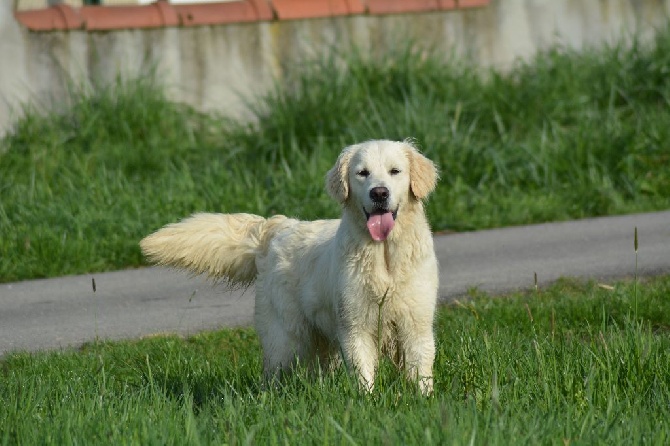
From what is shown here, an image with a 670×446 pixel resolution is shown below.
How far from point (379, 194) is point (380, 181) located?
0.09 metres

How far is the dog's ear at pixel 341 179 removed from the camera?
611 centimetres

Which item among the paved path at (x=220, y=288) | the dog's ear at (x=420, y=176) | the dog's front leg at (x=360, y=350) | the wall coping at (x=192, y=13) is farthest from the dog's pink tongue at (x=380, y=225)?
the wall coping at (x=192, y=13)

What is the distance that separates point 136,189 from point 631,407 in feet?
23.2

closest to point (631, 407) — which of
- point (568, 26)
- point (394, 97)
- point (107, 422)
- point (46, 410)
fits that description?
point (107, 422)

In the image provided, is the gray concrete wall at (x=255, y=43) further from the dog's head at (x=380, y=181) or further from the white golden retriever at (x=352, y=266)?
the dog's head at (x=380, y=181)

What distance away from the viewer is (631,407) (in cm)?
498

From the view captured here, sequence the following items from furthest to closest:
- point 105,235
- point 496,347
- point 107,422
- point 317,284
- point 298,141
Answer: point 298,141 → point 105,235 → point 317,284 → point 496,347 → point 107,422

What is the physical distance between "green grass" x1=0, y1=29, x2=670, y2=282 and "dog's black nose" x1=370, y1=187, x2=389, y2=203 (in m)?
4.59

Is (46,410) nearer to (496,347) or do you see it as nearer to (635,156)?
(496,347)

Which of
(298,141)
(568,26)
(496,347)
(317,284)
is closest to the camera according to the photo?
(496,347)

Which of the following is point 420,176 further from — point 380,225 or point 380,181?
point 380,225

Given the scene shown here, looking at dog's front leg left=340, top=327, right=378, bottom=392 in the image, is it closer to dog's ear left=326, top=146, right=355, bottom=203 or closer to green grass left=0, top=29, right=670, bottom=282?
dog's ear left=326, top=146, right=355, bottom=203

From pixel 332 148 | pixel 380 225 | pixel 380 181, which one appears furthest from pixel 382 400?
pixel 332 148

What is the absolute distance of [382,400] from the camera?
5.02 metres
